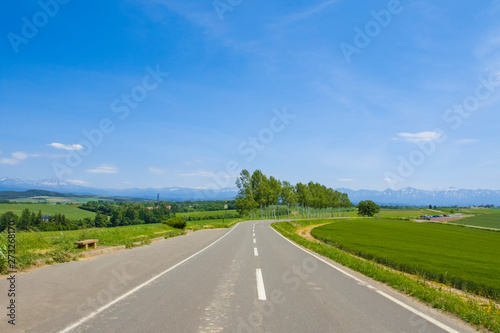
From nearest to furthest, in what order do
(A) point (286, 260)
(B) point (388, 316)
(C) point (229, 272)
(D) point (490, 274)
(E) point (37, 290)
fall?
(B) point (388, 316), (E) point (37, 290), (C) point (229, 272), (A) point (286, 260), (D) point (490, 274)

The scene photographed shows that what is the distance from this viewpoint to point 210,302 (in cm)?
618

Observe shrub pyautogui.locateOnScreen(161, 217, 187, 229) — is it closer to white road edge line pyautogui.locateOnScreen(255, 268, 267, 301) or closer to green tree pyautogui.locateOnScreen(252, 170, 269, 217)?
white road edge line pyautogui.locateOnScreen(255, 268, 267, 301)

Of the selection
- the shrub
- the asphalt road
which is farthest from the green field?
the asphalt road

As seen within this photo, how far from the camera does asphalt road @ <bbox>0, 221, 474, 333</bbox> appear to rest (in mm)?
4887

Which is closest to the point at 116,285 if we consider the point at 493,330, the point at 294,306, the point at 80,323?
the point at 80,323

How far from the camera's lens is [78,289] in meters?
7.31

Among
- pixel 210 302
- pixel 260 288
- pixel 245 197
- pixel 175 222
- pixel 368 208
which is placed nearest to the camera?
pixel 210 302

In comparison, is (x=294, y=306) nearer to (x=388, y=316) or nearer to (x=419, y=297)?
(x=388, y=316)

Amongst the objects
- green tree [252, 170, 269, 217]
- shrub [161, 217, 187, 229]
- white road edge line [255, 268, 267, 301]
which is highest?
green tree [252, 170, 269, 217]

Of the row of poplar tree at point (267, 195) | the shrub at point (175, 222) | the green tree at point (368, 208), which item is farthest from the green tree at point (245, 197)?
the green tree at point (368, 208)

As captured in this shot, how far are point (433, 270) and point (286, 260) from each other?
25.7ft

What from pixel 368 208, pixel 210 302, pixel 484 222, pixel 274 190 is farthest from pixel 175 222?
pixel 368 208

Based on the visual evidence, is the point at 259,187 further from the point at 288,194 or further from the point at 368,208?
the point at 368,208

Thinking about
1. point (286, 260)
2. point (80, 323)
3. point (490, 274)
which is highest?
point (80, 323)
